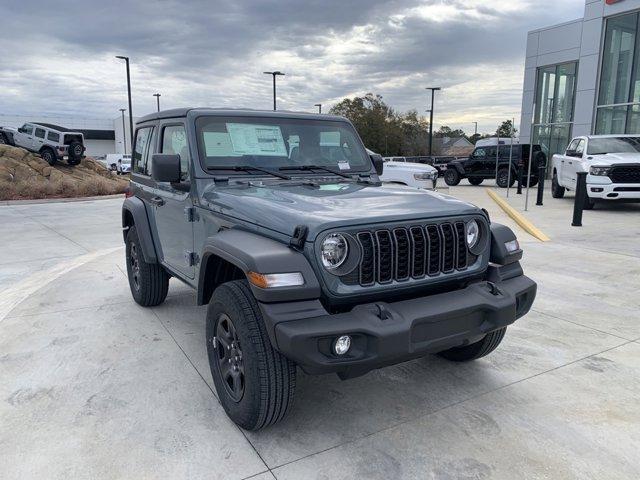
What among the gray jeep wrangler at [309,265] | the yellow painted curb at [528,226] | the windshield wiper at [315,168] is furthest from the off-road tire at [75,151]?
the windshield wiper at [315,168]

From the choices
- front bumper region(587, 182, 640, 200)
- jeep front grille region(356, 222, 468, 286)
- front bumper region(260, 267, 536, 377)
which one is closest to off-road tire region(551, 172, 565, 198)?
front bumper region(587, 182, 640, 200)

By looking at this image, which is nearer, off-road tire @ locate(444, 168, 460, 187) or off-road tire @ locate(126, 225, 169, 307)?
off-road tire @ locate(126, 225, 169, 307)

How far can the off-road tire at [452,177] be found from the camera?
2242 centimetres

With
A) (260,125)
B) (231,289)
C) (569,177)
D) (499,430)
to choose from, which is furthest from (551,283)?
(569,177)

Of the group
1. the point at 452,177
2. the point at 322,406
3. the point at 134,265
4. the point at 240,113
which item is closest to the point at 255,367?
the point at 322,406

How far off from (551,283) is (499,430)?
3470 millimetres

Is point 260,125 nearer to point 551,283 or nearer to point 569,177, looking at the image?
point 551,283

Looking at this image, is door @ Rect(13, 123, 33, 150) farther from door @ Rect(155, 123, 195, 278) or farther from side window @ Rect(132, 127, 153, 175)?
door @ Rect(155, 123, 195, 278)

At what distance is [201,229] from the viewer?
11.6 ft

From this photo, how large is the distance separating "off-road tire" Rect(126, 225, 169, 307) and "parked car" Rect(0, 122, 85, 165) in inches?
763

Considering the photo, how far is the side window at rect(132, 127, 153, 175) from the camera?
4795 millimetres

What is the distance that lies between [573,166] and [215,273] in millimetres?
12498

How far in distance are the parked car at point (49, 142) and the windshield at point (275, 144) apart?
20.9 meters

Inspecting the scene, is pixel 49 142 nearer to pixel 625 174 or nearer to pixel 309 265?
pixel 625 174
